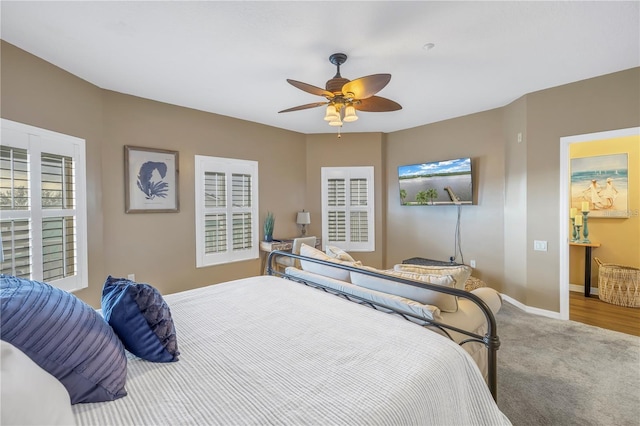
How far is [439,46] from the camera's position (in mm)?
2504

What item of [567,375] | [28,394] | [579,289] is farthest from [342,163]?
[28,394]

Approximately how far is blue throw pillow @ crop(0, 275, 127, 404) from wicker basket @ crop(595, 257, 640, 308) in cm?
533

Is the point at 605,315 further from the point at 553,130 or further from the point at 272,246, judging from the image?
the point at 272,246

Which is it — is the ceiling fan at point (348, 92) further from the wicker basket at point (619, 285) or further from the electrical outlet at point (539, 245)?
the wicker basket at point (619, 285)

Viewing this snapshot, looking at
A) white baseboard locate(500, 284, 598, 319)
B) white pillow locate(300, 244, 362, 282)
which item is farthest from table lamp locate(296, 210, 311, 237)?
white baseboard locate(500, 284, 598, 319)

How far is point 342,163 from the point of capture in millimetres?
5359

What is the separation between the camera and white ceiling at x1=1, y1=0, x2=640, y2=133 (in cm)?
→ 204

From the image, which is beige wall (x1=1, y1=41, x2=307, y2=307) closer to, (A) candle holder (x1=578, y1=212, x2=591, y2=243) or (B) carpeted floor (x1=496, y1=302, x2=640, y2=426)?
(B) carpeted floor (x1=496, y1=302, x2=640, y2=426)

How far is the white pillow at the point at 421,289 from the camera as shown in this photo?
176cm

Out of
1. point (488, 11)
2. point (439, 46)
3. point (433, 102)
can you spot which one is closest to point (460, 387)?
point (488, 11)

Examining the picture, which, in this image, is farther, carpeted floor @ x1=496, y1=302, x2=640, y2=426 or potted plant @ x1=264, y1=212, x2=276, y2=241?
potted plant @ x1=264, y1=212, x2=276, y2=241

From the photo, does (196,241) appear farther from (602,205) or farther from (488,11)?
(602,205)

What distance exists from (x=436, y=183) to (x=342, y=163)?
66.5 inches

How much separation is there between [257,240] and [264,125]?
76.1 inches
